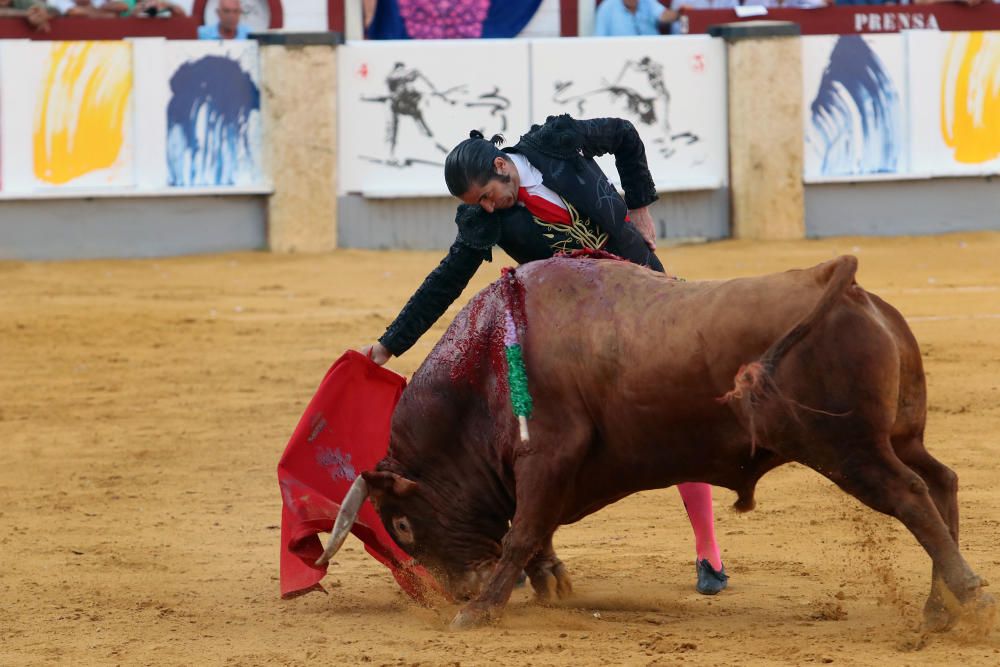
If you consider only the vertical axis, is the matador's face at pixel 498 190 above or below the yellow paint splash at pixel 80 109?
below

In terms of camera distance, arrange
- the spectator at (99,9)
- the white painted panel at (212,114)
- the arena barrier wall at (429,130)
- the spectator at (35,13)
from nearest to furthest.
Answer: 1. the arena barrier wall at (429,130)
2. the white painted panel at (212,114)
3. the spectator at (35,13)
4. the spectator at (99,9)

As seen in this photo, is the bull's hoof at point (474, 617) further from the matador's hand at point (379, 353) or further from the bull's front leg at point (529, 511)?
the matador's hand at point (379, 353)

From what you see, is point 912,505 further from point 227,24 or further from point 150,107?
point 227,24

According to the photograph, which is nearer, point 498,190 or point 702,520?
point 498,190

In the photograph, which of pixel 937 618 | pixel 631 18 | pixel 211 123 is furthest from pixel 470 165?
pixel 631 18

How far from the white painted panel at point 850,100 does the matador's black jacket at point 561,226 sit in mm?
8491

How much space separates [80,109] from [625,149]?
809 centimetres

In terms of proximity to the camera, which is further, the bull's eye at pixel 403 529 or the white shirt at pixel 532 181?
the bull's eye at pixel 403 529

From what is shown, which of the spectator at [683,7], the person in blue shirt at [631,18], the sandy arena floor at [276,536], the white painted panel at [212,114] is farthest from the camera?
the person in blue shirt at [631,18]

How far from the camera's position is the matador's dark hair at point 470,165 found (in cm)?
429

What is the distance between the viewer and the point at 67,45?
1189 centimetres

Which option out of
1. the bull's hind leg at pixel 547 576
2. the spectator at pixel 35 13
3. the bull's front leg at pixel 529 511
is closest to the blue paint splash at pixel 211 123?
the spectator at pixel 35 13

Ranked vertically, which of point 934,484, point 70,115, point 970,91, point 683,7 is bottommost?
point 934,484

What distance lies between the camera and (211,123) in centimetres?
1218
